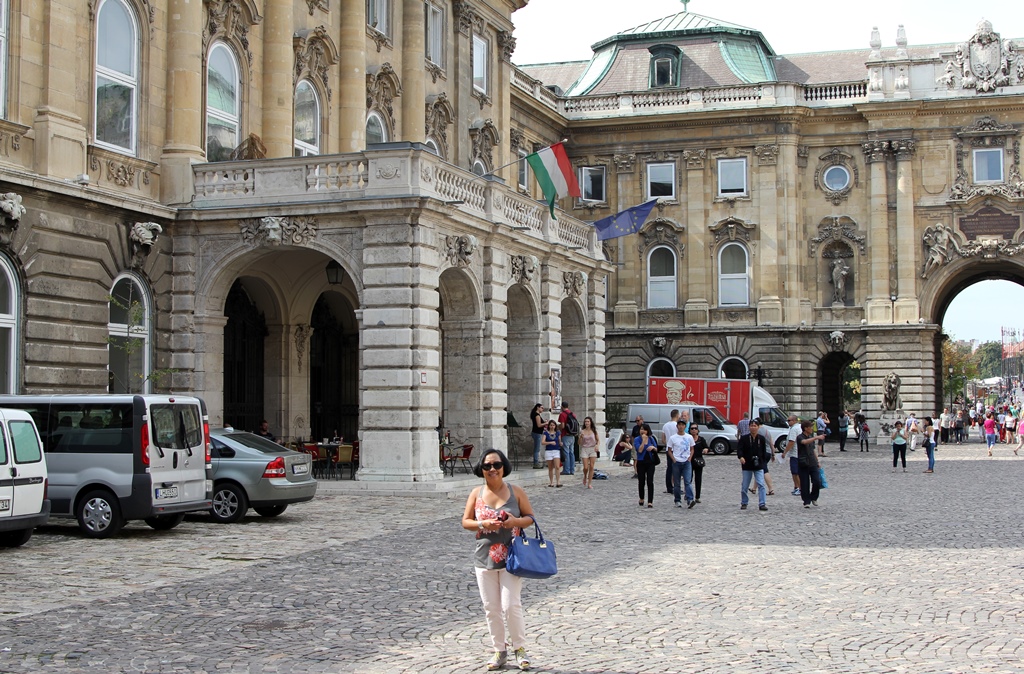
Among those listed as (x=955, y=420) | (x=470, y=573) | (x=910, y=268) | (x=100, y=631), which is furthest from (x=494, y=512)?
(x=955, y=420)

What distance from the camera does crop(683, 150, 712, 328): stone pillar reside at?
59938mm

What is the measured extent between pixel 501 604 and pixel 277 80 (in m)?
22.8

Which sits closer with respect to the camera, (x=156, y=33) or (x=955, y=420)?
(x=156, y=33)

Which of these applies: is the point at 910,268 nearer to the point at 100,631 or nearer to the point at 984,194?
the point at 984,194

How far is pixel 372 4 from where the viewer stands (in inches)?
1423

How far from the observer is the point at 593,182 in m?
61.9

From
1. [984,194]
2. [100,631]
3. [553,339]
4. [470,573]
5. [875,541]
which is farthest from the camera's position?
[984,194]

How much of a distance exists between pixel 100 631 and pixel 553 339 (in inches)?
914

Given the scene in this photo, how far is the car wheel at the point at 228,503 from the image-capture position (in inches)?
816

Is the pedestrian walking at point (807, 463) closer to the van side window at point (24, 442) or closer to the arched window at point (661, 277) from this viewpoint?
the van side window at point (24, 442)

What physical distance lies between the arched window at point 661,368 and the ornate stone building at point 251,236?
25849mm

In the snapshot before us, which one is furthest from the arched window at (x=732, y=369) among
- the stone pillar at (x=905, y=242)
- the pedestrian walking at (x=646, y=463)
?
the pedestrian walking at (x=646, y=463)

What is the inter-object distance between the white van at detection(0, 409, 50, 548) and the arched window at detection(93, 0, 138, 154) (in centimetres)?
1002

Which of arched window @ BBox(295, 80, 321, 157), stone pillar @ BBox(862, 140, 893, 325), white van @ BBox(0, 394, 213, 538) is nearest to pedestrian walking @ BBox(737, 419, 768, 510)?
white van @ BBox(0, 394, 213, 538)
